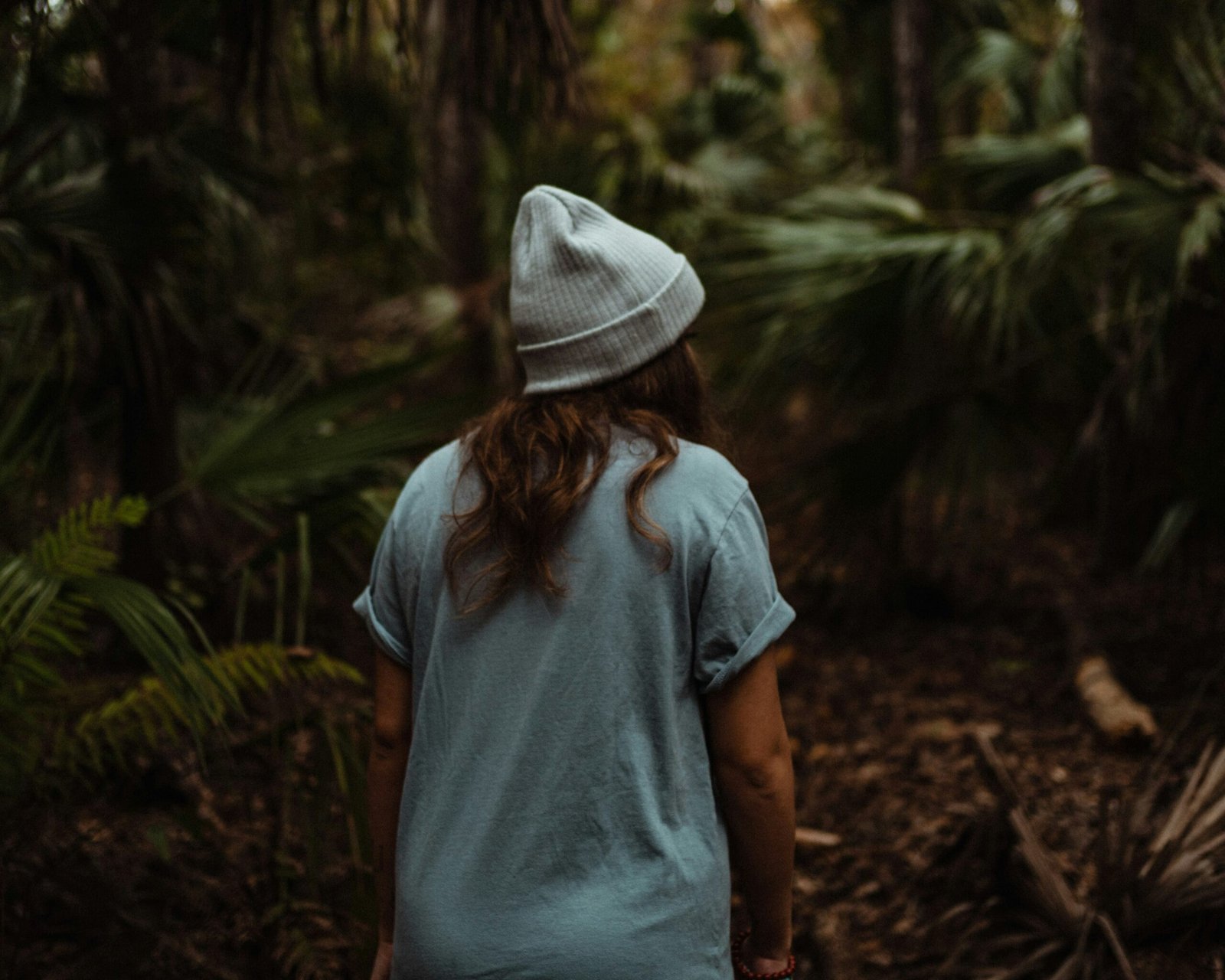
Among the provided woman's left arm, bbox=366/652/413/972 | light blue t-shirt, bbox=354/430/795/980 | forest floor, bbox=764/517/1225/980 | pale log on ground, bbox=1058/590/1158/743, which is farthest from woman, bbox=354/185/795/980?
pale log on ground, bbox=1058/590/1158/743

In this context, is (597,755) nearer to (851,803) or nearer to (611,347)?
(611,347)

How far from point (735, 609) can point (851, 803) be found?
115 inches

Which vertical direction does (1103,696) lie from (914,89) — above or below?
below

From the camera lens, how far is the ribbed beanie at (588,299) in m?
1.50

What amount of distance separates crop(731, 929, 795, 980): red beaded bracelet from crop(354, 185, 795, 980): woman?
0.13 m

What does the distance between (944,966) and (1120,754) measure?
4.52 feet

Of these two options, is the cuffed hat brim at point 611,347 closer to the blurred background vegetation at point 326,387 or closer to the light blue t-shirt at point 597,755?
the light blue t-shirt at point 597,755

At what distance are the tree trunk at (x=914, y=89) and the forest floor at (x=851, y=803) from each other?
2.29 m

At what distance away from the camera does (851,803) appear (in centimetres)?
407

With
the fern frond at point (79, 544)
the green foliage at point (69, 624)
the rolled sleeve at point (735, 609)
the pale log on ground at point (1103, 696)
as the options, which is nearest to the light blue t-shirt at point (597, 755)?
the rolled sleeve at point (735, 609)

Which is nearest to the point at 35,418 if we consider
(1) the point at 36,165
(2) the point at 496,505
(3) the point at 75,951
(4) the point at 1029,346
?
(1) the point at 36,165

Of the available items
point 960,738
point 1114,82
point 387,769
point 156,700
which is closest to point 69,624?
point 156,700

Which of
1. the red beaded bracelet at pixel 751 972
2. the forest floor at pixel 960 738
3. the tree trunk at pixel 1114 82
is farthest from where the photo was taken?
the tree trunk at pixel 1114 82

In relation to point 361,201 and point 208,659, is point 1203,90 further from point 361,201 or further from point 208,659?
point 361,201
